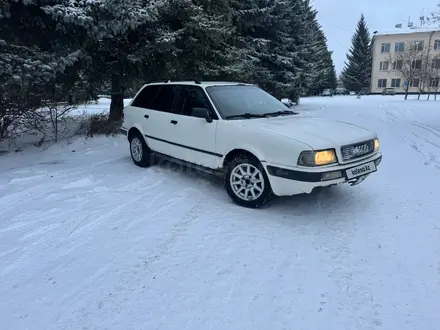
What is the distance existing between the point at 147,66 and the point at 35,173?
522 centimetres

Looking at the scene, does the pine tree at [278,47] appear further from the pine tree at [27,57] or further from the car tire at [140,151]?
the car tire at [140,151]

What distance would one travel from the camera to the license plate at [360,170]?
422 centimetres

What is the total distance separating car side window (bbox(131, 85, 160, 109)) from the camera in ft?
21.3

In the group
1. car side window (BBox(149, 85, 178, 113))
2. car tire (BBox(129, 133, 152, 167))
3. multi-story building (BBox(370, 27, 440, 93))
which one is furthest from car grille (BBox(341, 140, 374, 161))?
multi-story building (BBox(370, 27, 440, 93))

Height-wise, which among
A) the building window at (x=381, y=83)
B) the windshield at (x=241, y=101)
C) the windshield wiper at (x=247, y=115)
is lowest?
the windshield wiper at (x=247, y=115)

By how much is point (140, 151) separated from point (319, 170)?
3.83 metres

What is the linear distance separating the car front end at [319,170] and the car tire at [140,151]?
3022mm

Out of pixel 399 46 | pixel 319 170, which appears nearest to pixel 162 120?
pixel 319 170

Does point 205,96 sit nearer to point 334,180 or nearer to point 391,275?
point 334,180

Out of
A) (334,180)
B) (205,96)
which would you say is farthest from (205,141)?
(334,180)

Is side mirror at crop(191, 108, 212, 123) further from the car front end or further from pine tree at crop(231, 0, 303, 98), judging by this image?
pine tree at crop(231, 0, 303, 98)

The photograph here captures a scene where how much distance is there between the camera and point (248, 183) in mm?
4609

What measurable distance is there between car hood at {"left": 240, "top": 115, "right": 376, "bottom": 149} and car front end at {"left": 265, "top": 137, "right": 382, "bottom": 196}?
0.10 meters

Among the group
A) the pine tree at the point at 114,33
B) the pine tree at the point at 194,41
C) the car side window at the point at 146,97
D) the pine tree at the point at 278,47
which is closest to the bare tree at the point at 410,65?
the pine tree at the point at 278,47
